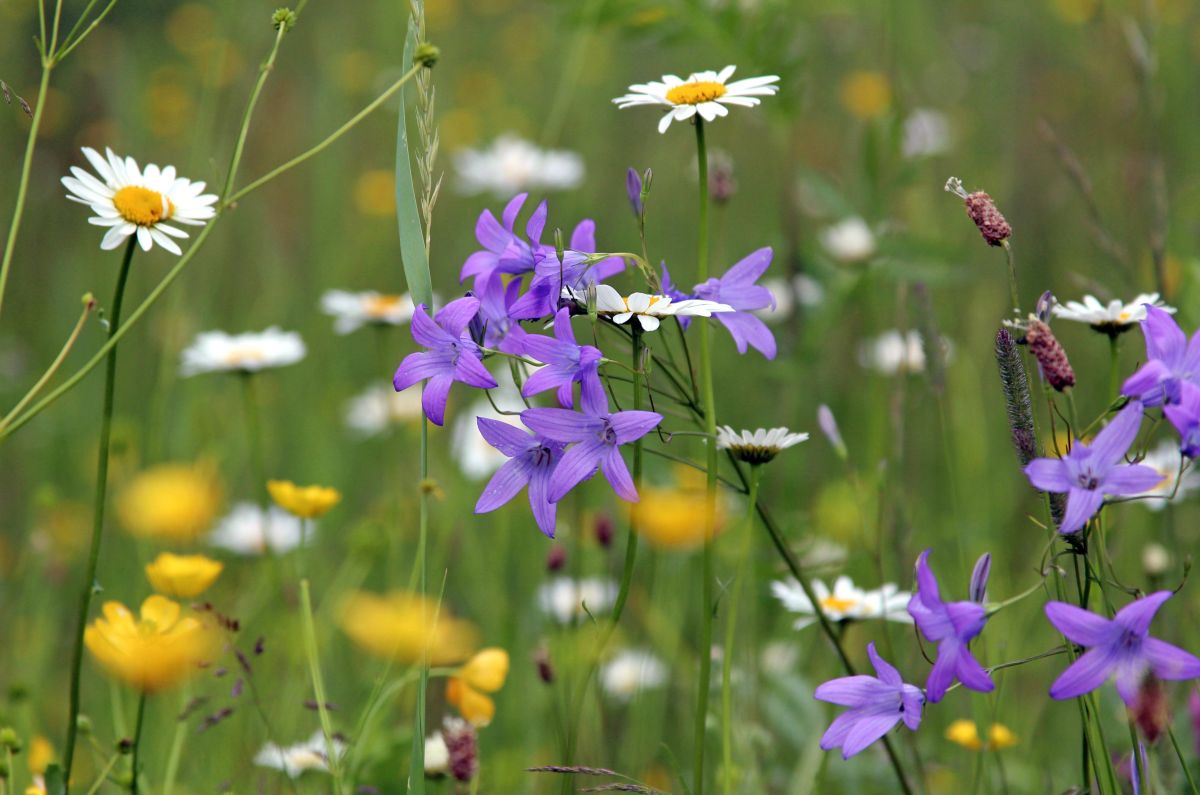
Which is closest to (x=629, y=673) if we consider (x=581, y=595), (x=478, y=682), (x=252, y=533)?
(x=581, y=595)

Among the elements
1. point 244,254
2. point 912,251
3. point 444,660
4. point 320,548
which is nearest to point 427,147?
point 444,660

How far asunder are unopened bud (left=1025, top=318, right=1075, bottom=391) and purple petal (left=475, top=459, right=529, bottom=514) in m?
0.42

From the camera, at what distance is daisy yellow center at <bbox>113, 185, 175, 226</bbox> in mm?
1188

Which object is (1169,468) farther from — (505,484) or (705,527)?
(505,484)

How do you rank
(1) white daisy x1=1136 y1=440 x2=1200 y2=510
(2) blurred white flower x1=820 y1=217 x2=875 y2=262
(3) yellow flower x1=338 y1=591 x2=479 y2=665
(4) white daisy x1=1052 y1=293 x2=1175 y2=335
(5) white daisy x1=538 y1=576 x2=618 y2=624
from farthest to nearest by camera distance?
(2) blurred white flower x1=820 y1=217 x2=875 y2=262 < (5) white daisy x1=538 y1=576 x2=618 y2=624 < (1) white daisy x1=1136 y1=440 x2=1200 y2=510 < (3) yellow flower x1=338 y1=591 x2=479 y2=665 < (4) white daisy x1=1052 y1=293 x2=1175 y2=335

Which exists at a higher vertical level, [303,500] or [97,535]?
[97,535]

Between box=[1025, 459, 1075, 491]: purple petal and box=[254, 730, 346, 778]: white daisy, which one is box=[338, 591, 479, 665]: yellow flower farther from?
box=[1025, 459, 1075, 491]: purple petal

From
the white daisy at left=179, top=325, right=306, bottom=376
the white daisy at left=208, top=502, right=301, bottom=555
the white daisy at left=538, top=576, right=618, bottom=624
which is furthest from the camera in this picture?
the white daisy at left=208, top=502, right=301, bottom=555

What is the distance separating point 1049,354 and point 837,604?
0.71m

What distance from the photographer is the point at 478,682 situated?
4.51 ft

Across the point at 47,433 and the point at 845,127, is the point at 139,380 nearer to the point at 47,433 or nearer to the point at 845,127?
the point at 47,433

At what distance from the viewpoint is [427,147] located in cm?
108

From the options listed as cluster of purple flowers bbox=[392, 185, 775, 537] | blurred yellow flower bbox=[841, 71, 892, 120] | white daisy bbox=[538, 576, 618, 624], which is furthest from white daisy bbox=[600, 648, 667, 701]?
blurred yellow flower bbox=[841, 71, 892, 120]

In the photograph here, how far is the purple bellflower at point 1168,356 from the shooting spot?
0.86 metres
